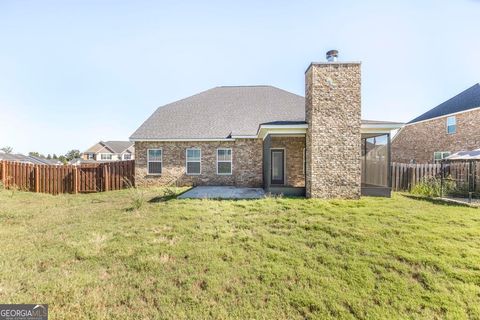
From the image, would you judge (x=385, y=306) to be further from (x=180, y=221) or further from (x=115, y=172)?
(x=115, y=172)

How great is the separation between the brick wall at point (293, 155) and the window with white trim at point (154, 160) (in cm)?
753

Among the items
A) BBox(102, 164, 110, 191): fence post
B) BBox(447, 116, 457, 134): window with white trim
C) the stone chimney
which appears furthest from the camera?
BBox(447, 116, 457, 134): window with white trim

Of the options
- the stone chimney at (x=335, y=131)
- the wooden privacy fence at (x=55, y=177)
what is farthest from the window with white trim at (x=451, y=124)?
the wooden privacy fence at (x=55, y=177)

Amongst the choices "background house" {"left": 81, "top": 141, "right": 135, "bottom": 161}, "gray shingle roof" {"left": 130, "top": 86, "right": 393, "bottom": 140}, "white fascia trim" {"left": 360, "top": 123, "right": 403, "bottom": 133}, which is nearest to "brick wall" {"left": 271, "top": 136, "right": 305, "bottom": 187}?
"gray shingle roof" {"left": 130, "top": 86, "right": 393, "bottom": 140}

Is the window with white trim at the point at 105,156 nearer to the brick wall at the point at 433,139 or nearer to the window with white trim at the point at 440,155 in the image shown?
the brick wall at the point at 433,139

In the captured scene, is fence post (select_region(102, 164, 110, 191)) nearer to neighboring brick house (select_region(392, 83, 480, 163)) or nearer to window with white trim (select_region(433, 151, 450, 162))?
neighboring brick house (select_region(392, 83, 480, 163))

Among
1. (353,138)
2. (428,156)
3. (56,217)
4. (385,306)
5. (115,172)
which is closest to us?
(385,306)

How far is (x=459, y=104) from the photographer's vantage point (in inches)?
673

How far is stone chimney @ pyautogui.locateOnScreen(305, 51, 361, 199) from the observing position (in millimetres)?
9117

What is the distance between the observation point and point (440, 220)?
21.2 ft

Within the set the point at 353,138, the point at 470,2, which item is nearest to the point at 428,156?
the point at 353,138

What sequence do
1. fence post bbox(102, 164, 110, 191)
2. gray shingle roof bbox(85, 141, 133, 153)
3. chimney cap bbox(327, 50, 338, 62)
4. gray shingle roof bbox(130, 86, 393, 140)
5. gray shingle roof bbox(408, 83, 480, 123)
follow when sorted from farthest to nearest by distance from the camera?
1. gray shingle roof bbox(85, 141, 133, 153)
2. gray shingle roof bbox(408, 83, 480, 123)
3. gray shingle roof bbox(130, 86, 393, 140)
4. fence post bbox(102, 164, 110, 191)
5. chimney cap bbox(327, 50, 338, 62)

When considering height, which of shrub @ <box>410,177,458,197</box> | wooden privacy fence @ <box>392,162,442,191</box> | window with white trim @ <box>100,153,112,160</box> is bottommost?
shrub @ <box>410,177,458,197</box>

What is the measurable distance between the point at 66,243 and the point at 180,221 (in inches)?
110
